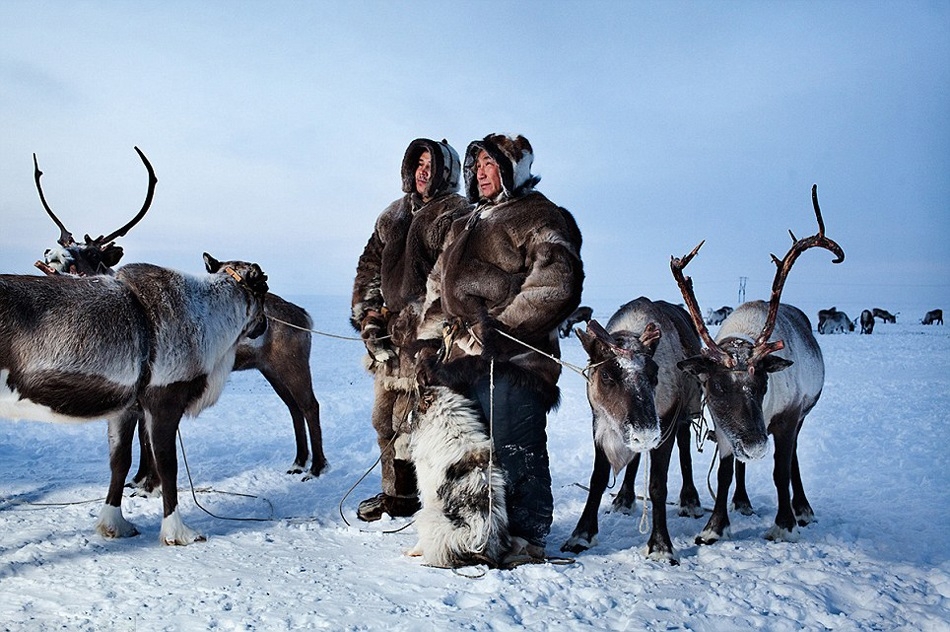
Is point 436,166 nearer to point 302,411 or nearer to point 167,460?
point 167,460

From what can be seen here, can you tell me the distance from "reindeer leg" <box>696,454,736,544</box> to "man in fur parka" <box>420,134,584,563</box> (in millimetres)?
1180

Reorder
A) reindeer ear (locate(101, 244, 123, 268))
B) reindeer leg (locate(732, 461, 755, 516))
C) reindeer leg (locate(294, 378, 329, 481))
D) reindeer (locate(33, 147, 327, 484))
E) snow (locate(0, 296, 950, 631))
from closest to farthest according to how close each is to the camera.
Answer: snow (locate(0, 296, 950, 631)) → reindeer leg (locate(732, 461, 755, 516)) → reindeer ear (locate(101, 244, 123, 268)) → reindeer (locate(33, 147, 327, 484)) → reindeer leg (locate(294, 378, 329, 481))

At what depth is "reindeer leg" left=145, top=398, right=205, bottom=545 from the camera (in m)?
4.07

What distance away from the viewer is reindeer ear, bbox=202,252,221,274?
464 centimetres

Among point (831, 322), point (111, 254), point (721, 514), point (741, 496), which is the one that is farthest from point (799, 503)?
point (831, 322)

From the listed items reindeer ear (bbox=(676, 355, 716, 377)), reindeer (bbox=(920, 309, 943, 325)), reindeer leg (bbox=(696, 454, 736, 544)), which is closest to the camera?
reindeer ear (bbox=(676, 355, 716, 377))

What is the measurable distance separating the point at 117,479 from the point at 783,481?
4254 millimetres

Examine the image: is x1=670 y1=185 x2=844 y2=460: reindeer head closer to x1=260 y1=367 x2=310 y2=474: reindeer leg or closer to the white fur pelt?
the white fur pelt

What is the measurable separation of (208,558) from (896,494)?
5.24 m

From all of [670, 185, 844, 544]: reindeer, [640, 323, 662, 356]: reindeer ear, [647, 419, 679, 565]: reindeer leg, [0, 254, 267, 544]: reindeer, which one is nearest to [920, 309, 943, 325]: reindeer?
[670, 185, 844, 544]: reindeer

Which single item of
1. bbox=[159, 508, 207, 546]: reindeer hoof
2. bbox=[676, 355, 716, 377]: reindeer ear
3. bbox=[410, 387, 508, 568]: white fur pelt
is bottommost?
bbox=[159, 508, 207, 546]: reindeer hoof

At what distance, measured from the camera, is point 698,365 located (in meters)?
4.20

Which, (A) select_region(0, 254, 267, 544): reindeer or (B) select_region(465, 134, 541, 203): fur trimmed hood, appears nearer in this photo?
(A) select_region(0, 254, 267, 544): reindeer

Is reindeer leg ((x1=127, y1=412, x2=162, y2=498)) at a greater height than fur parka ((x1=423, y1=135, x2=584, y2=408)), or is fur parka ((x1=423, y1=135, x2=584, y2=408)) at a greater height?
fur parka ((x1=423, y1=135, x2=584, y2=408))
